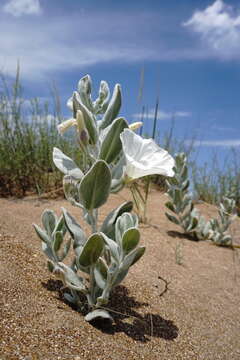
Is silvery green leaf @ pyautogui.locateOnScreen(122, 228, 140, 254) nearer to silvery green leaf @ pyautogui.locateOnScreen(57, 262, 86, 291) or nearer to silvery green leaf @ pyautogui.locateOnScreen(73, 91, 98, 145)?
silvery green leaf @ pyautogui.locateOnScreen(57, 262, 86, 291)

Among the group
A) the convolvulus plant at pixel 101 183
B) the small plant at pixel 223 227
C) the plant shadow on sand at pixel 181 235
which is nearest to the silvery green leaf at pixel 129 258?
the convolvulus plant at pixel 101 183

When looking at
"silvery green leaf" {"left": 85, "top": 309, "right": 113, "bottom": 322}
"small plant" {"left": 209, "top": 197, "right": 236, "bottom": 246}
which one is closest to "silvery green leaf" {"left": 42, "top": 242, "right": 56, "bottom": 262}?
"silvery green leaf" {"left": 85, "top": 309, "right": 113, "bottom": 322}

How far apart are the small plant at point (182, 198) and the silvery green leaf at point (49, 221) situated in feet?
4.58

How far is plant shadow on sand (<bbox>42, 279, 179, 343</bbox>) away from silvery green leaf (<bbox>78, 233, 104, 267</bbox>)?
0.18m

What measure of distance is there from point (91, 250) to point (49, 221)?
0.31 m

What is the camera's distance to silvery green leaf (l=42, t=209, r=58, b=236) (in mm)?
1397

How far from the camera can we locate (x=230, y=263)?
7.69ft

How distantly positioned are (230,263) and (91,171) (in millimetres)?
1607

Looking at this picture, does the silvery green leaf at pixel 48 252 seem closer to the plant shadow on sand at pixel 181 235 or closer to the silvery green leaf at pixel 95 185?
the silvery green leaf at pixel 95 185

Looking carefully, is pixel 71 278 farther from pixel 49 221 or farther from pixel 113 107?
pixel 113 107

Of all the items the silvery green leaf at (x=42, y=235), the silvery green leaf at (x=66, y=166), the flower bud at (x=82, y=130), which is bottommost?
the silvery green leaf at (x=42, y=235)

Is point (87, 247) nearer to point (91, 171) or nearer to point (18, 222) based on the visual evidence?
point (91, 171)

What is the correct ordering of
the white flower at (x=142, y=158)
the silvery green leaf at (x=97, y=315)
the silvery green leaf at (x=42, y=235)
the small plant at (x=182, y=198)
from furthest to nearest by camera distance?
the small plant at (x=182, y=198) < the silvery green leaf at (x=42, y=235) < the silvery green leaf at (x=97, y=315) < the white flower at (x=142, y=158)

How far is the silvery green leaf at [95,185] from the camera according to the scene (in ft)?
3.55
